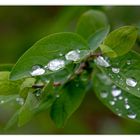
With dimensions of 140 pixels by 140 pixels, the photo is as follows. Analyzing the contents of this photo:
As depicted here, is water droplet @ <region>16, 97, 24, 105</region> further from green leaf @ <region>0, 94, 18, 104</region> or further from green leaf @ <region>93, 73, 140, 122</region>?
green leaf @ <region>93, 73, 140, 122</region>

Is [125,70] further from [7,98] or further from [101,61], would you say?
[7,98]

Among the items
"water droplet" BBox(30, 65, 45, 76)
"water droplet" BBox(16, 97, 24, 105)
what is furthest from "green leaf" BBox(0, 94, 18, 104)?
"water droplet" BBox(30, 65, 45, 76)

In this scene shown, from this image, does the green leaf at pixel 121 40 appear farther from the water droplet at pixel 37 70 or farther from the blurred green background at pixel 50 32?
the blurred green background at pixel 50 32

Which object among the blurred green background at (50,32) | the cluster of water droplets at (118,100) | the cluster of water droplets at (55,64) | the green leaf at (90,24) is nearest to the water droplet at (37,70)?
the cluster of water droplets at (55,64)

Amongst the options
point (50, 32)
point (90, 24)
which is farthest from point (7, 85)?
point (50, 32)

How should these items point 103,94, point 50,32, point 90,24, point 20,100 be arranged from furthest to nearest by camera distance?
point 50,32 < point 90,24 < point 103,94 < point 20,100
